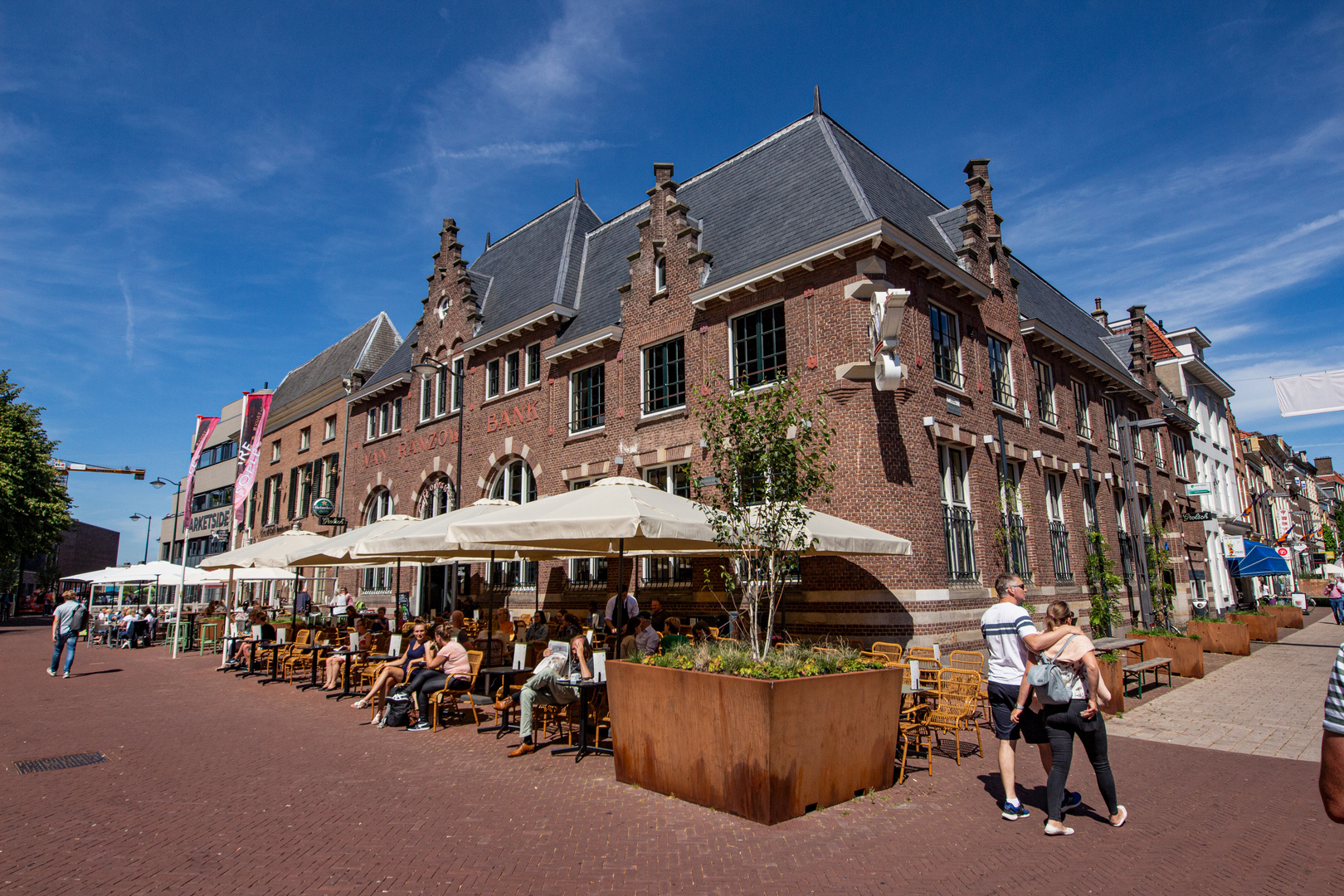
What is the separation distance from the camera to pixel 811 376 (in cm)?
1403

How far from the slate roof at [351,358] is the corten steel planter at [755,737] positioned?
84.2 feet

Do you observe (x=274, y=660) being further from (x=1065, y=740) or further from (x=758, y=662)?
(x=1065, y=740)

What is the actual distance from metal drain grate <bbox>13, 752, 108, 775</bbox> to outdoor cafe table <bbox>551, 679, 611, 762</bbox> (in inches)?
195

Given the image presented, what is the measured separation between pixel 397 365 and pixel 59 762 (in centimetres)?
2103

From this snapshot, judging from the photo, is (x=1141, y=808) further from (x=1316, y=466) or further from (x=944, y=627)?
(x=1316, y=466)

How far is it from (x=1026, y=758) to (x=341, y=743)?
7.84 meters

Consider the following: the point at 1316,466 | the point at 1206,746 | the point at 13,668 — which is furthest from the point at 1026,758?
the point at 1316,466

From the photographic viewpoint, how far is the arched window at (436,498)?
926 inches

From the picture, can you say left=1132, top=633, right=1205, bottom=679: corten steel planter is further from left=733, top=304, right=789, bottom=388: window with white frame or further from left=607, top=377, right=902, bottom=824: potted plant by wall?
left=607, top=377, right=902, bottom=824: potted plant by wall

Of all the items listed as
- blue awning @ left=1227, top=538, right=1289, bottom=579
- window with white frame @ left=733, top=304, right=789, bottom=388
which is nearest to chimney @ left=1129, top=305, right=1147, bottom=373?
blue awning @ left=1227, top=538, right=1289, bottom=579

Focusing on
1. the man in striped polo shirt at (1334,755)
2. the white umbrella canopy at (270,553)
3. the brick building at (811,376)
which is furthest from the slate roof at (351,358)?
the man in striped polo shirt at (1334,755)

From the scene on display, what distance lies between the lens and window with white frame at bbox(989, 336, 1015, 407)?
1735 cm

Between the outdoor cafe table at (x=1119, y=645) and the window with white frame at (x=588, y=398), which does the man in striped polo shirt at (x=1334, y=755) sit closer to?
the outdoor cafe table at (x=1119, y=645)

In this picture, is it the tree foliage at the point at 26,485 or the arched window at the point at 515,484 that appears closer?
the arched window at the point at 515,484
